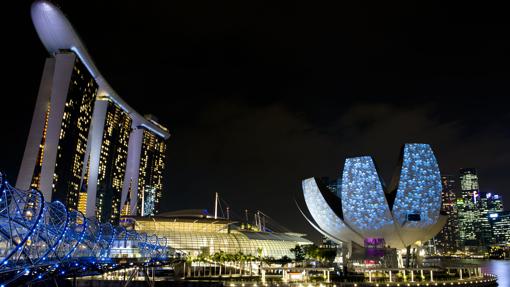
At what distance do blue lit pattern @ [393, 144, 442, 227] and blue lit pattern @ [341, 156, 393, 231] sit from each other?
6.22 ft

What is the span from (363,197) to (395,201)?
12.5ft

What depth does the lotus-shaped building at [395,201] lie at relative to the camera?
184 ft

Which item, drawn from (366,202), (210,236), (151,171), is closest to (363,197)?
(366,202)

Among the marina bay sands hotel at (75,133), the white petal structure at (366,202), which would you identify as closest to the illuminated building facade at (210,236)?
the marina bay sands hotel at (75,133)

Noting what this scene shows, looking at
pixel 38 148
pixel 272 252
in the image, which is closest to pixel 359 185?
pixel 272 252

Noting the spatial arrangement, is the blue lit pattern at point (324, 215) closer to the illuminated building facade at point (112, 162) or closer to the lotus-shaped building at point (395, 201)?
the lotus-shaped building at point (395, 201)

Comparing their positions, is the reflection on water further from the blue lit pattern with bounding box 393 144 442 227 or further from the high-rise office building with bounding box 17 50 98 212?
the high-rise office building with bounding box 17 50 98 212

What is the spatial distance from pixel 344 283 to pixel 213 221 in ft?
147

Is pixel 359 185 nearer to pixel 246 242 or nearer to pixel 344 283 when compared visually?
pixel 344 283

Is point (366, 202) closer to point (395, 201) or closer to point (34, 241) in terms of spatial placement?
point (395, 201)

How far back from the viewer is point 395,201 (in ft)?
184

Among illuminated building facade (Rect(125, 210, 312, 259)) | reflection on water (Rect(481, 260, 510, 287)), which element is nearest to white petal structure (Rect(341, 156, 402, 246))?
reflection on water (Rect(481, 260, 510, 287))

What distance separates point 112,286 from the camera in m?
50.9

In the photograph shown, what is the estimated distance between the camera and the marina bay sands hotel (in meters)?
76.3
